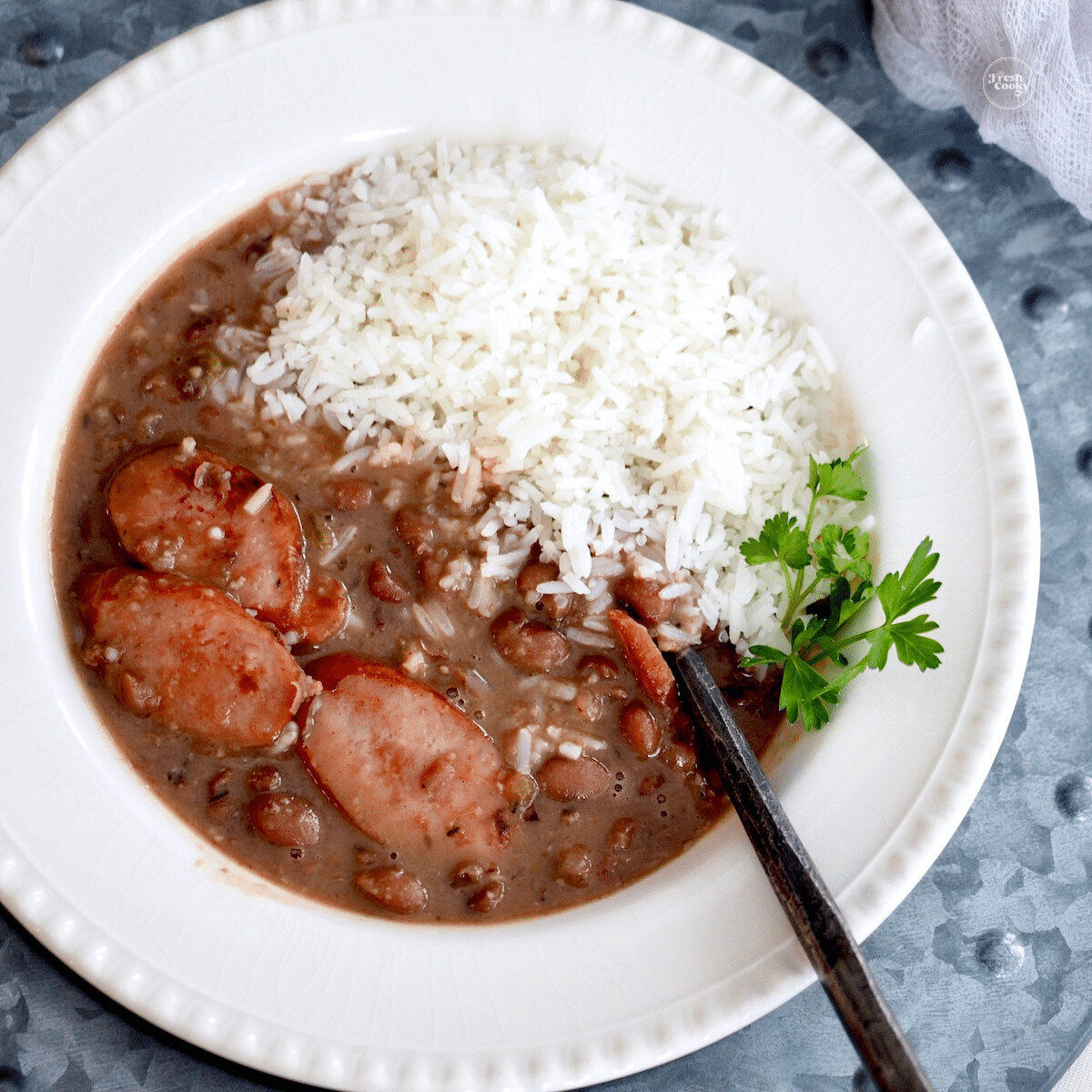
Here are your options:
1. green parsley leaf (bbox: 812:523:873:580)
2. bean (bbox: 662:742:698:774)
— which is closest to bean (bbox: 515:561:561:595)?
bean (bbox: 662:742:698:774)

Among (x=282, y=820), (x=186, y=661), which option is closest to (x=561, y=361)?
(x=186, y=661)

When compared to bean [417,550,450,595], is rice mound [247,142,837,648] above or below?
above

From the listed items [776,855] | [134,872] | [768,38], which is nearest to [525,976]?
[776,855]

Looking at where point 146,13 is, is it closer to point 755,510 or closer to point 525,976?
point 755,510

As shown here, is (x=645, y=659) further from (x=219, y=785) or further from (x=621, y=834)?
(x=219, y=785)

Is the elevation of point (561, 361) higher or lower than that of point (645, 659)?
higher

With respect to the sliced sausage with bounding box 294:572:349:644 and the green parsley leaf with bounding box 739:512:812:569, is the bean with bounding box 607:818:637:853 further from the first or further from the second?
the sliced sausage with bounding box 294:572:349:644
